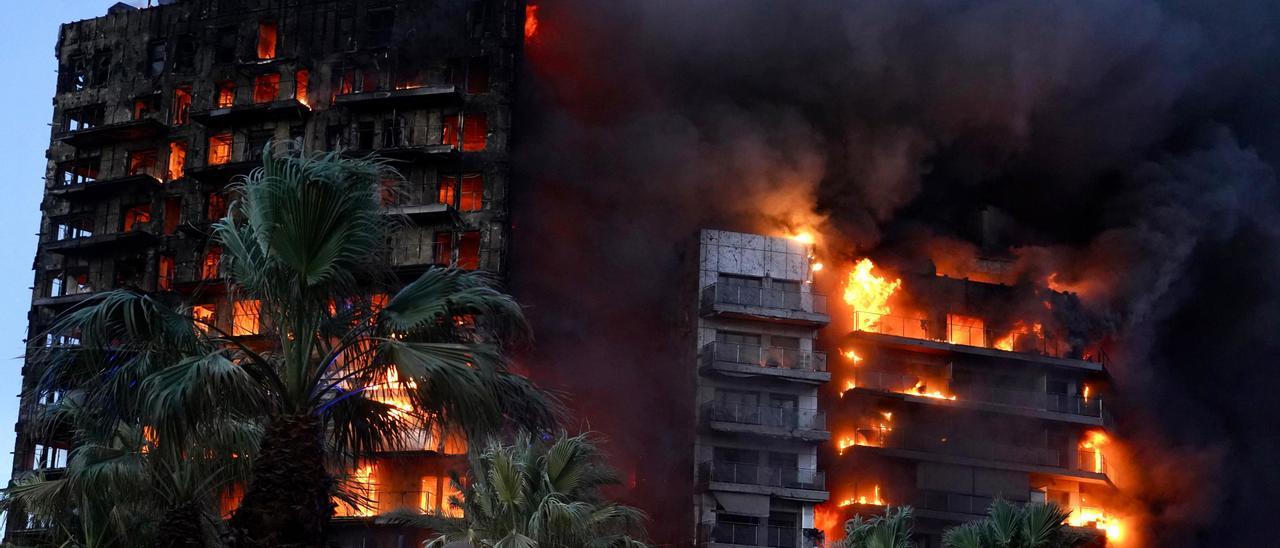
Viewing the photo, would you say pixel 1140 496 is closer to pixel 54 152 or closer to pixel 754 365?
pixel 754 365

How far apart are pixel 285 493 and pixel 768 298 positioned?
61810 mm

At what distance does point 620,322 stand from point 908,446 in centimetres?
1656

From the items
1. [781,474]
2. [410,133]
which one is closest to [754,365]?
[781,474]

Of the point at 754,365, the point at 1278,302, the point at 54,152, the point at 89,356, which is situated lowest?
the point at 89,356

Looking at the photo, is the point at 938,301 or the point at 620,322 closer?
the point at 620,322

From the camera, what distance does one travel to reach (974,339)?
8912 cm

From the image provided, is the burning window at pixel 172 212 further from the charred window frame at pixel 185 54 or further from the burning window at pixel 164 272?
the charred window frame at pixel 185 54

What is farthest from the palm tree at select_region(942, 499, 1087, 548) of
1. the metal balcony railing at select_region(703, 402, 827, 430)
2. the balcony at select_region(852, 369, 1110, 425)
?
the balcony at select_region(852, 369, 1110, 425)

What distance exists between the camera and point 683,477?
257ft

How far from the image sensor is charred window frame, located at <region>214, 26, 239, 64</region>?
289ft

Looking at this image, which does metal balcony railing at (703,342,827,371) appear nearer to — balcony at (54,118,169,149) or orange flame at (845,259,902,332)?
orange flame at (845,259,902,332)

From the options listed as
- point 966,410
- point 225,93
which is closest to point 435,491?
point 225,93

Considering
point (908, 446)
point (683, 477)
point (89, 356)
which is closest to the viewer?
point (89, 356)

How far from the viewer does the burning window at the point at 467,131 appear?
81.2 m
